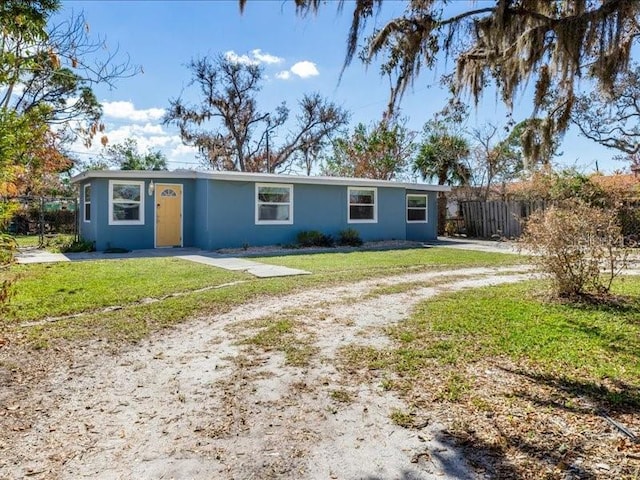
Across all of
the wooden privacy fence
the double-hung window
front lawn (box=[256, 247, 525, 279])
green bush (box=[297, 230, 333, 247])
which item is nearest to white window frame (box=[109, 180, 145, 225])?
front lawn (box=[256, 247, 525, 279])

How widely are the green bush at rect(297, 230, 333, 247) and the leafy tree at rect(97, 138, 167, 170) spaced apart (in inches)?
918

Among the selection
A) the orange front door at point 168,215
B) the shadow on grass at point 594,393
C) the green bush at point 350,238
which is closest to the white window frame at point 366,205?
the green bush at point 350,238

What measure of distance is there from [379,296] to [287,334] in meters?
2.38

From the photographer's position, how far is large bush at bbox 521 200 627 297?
6.22 meters

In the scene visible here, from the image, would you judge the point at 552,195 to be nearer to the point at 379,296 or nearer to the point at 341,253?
the point at 341,253

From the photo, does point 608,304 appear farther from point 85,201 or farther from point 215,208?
point 85,201

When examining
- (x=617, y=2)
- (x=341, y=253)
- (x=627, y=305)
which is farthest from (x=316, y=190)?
(x=617, y=2)

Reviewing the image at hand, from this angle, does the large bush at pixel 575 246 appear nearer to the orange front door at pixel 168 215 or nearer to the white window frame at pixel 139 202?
the orange front door at pixel 168 215

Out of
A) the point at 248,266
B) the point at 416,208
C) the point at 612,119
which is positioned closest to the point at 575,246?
the point at 248,266

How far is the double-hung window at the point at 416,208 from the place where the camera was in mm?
18156

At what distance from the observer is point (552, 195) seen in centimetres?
1789

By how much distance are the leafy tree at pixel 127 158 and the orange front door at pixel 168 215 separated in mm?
21754

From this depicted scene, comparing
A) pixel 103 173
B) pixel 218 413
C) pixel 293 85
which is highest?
pixel 293 85

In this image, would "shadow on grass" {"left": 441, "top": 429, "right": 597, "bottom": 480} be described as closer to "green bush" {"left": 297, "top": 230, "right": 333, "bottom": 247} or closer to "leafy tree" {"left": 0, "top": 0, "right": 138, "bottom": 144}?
"leafy tree" {"left": 0, "top": 0, "right": 138, "bottom": 144}
